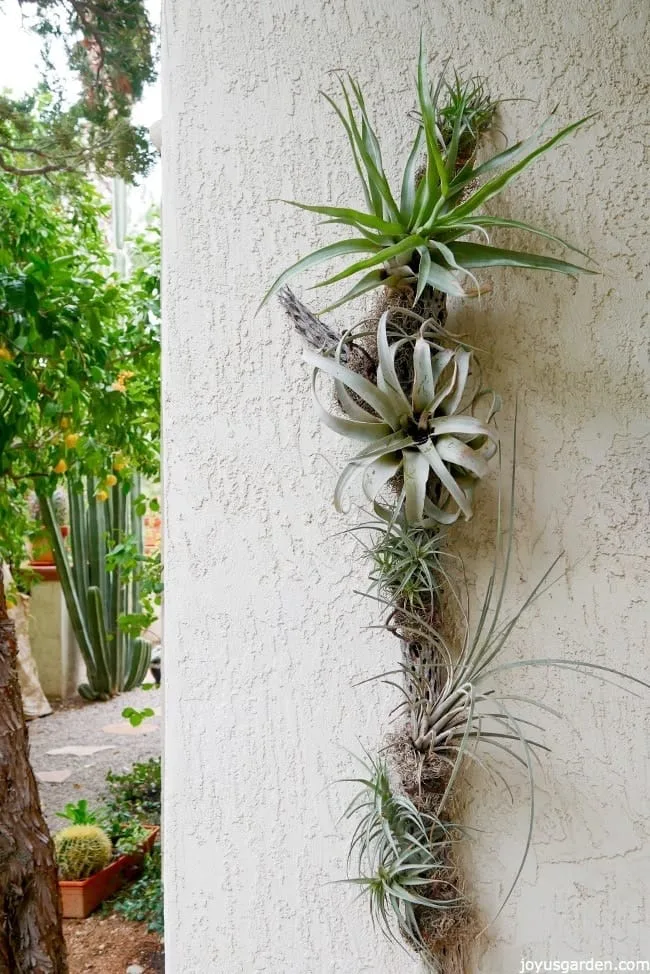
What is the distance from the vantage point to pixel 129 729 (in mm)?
4652

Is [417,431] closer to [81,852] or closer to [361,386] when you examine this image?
[361,386]

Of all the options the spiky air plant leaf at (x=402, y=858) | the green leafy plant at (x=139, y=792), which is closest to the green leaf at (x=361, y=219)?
the spiky air plant leaf at (x=402, y=858)

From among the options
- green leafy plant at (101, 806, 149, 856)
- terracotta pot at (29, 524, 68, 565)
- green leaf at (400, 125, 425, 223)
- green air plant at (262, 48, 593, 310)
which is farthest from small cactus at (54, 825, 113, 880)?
green leaf at (400, 125, 425, 223)

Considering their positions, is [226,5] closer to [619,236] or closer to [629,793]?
[619,236]

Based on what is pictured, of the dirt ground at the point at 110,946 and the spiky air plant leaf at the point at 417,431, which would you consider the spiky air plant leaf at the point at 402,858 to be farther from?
the dirt ground at the point at 110,946

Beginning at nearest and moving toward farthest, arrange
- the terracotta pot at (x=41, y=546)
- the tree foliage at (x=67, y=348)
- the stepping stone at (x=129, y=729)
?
the tree foliage at (x=67, y=348), the terracotta pot at (x=41, y=546), the stepping stone at (x=129, y=729)

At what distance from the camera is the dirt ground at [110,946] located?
2.38 meters

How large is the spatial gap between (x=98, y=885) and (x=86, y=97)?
2833mm

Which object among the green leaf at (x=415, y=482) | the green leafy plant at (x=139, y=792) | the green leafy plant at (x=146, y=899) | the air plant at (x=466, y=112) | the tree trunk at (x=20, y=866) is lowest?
the green leafy plant at (x=146, y=899)

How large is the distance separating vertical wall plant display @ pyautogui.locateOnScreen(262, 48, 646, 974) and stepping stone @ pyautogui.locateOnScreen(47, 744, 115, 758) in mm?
3427

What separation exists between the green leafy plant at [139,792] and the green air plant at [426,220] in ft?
9.37

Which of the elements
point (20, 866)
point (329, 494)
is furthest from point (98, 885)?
point (329, 494)

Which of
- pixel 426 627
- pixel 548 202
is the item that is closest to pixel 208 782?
pixel 426 627

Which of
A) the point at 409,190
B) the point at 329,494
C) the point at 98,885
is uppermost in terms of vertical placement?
the point at 409,190
